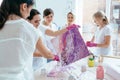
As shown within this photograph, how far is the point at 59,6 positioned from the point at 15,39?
325 cm

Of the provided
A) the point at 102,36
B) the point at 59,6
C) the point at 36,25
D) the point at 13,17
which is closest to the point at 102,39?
the point at 102,36

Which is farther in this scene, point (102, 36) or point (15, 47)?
point (102, 36)

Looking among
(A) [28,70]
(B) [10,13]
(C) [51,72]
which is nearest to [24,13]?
(B) [10,13]

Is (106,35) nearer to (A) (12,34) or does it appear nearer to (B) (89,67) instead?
(B) (89,67)

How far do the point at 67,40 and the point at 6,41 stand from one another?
1.98ft

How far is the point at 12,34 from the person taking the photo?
125cm

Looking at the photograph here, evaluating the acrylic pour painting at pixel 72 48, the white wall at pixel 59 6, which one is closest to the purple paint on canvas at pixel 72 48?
the acrylic pour painting at pixel 72 48

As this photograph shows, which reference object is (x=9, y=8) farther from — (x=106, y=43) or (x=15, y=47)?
(x=106, y=43)

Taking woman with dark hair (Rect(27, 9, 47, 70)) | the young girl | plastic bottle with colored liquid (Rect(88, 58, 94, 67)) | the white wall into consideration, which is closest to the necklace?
woman with dark hair (Rect(27, 9, 47, 70))

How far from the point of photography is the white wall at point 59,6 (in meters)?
4.39

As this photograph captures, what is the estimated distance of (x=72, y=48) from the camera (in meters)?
1.70

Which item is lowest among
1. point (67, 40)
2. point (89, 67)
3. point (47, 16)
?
point (89, 67)

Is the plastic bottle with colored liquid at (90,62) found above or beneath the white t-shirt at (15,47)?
beneath

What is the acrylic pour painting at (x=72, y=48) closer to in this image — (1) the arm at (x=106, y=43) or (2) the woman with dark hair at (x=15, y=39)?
(2) the woman with dark hair at (x=15, y=39)
